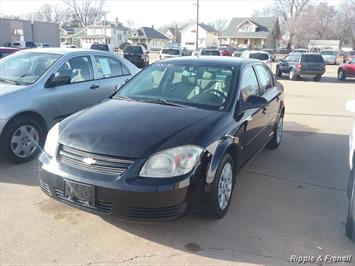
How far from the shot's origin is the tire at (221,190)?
3.62m

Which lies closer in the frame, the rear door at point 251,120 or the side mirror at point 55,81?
the rear door at point 251,120

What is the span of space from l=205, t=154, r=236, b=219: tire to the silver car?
3075mm

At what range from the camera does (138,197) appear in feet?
10.3

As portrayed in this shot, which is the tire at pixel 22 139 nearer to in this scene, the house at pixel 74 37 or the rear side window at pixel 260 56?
the rear side window at pixel 260 56

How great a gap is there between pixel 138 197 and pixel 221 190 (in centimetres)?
103

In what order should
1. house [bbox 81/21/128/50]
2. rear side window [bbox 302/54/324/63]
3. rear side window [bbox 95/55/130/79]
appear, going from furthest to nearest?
house [bbox 81/21/128/50], rear side window [bbox 302/54/324/63], rear side window [bbox 95/55/130/79]

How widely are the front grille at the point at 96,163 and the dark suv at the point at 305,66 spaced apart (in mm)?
19607

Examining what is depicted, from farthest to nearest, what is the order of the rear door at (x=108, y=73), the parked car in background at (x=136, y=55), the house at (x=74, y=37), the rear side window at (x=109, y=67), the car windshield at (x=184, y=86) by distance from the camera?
the house at (x=74, y=37) → the parked car in background at (x=136, y=55) → the rear side window at (x=109, y=67) → the rear door at (x=108, y=73) → the car windshield at (x=184, y=86)

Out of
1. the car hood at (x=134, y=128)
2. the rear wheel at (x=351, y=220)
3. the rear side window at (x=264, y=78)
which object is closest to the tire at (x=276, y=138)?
the rear side window at (x=264, y=78)

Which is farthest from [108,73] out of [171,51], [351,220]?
[171,51]

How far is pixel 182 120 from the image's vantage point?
377 cm

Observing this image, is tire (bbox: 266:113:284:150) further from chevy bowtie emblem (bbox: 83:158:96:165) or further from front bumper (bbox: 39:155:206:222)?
chevy bowtie emblem (bbox: 83:158:96:165)

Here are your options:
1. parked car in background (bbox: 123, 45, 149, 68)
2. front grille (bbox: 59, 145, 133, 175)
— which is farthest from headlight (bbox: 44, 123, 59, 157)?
parked car in background (bbox: 123, 45, 149, 68)

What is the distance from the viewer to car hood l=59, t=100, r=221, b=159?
3324mm
